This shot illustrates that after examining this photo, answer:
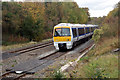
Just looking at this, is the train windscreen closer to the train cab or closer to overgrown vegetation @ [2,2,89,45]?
the train cab

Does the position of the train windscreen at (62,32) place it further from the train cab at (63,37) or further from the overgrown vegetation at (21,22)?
the overgrown vegetation at (21,22)

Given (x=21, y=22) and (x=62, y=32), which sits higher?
(x=21, y=22)

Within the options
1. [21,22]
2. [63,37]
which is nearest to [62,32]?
[63,37]

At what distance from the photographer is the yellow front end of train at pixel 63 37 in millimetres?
15352

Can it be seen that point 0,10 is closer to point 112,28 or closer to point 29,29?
point 29,29

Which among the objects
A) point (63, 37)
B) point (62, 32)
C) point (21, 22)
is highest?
point (21, 22)

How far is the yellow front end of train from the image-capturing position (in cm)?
1535

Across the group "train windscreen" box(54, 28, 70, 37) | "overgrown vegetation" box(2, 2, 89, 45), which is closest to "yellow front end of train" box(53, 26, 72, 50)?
"train windscreen" box(54, 28, 70, 37)

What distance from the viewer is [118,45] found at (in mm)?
10836

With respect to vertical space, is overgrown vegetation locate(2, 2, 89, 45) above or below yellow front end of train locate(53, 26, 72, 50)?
above

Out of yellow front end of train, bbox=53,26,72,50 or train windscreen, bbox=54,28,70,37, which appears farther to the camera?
train windscreen, bbox=54,28,70,37

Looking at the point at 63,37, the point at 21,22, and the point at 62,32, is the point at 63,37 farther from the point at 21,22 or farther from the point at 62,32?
the point at 21,22

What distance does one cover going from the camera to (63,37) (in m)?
15.4

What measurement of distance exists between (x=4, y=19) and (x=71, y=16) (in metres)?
28.0
